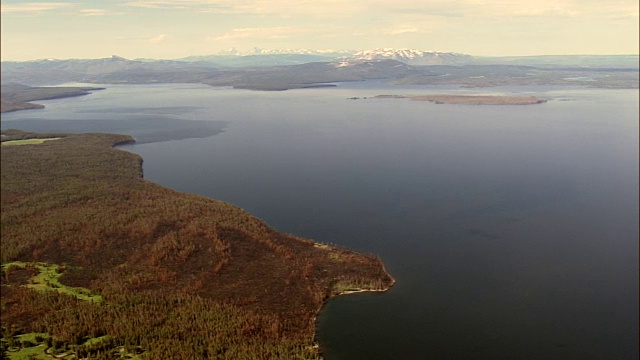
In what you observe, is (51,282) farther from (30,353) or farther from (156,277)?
(30,353)

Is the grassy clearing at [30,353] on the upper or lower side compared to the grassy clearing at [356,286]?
lower

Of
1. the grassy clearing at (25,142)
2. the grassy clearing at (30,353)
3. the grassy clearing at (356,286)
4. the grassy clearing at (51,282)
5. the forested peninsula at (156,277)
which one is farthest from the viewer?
the grassy clearing at (25,142)

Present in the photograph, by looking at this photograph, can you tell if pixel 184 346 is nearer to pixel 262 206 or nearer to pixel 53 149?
pixel 262 206

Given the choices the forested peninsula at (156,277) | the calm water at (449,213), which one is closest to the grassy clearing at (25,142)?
the calm water at (449,213)

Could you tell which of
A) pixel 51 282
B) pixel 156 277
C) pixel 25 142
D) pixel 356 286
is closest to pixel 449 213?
pixel 356 286

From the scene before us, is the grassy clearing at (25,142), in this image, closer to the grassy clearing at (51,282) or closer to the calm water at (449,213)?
the calm water at (449,213)

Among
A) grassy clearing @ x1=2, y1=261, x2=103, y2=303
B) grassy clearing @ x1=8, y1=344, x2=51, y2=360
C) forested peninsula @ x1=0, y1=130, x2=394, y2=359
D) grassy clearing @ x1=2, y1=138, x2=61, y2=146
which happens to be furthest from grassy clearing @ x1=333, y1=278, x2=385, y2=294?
grassy clearing @ x1=2, y1=138, x2=61, y2=146

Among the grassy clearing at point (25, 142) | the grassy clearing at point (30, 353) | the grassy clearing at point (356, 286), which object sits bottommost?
the grassy clearing at point (30, 353)

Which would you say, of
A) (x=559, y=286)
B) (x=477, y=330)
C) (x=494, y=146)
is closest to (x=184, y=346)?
(x=477, y=330)
